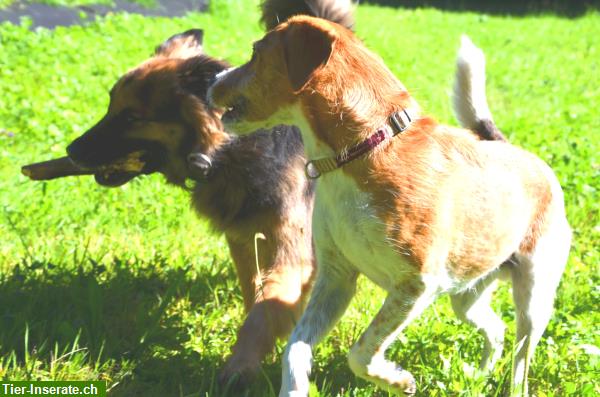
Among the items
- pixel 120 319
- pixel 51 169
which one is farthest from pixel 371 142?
pixel 51 169

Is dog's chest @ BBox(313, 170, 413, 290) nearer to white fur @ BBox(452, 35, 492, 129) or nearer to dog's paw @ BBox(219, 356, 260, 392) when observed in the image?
dog's paw @ BBox(219, 356, 260, 392)

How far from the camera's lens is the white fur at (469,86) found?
371 cm

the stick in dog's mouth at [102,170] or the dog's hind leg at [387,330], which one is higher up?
the stick in dog's mouth at [102,170]

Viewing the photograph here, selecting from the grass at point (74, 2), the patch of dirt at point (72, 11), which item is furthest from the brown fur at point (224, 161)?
the grass at point (74, 2)

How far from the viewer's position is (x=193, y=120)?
160 inches

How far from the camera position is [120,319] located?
3.95 meters

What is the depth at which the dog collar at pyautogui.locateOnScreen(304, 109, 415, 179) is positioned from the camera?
9.41 feet

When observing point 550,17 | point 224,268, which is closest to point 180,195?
point 224,268

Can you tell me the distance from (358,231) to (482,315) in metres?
1.22

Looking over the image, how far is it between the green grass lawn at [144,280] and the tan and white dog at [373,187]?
0.39 meters

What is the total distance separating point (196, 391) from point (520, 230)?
5.58 feet

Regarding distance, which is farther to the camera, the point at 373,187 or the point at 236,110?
the point at 236,110

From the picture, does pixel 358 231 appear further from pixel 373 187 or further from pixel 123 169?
pixel 123 169

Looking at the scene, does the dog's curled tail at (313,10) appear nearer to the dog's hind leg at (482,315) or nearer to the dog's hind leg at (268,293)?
the dog's hind leg at (268,293)
